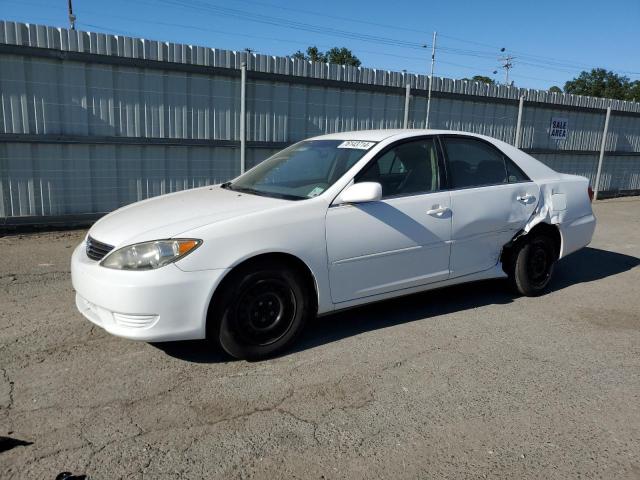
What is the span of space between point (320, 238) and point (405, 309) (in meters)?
1.52

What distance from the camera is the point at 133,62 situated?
793cm

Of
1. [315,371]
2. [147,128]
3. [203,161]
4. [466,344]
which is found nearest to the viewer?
[315,371]

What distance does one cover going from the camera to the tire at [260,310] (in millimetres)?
3604

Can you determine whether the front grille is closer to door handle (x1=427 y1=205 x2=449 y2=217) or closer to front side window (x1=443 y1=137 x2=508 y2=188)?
door handle (x1=427 y1=205 x2=449 y2=217)

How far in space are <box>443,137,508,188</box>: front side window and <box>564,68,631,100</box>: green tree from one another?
2636 inches

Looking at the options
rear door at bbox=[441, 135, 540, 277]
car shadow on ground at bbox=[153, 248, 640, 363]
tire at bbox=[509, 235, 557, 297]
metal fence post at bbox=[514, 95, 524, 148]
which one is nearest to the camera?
car shadow on ground at bbox=[153, 248, 640, 363]

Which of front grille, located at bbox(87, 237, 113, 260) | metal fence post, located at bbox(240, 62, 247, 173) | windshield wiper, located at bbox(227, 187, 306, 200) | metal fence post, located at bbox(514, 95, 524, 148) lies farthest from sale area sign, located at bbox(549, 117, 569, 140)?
front grille, located at bbox(87, 237, 113, 260)

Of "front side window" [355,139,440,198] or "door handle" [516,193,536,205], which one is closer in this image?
"front side window" [355,139,440,198]

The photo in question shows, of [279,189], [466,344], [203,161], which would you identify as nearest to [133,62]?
[203,161]

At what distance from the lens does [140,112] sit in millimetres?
8156

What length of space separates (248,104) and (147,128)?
5.67 feet

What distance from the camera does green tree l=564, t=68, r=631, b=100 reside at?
63188 mm

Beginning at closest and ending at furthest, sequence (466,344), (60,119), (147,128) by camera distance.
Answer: (466,344) → (60,119) → (147,128)

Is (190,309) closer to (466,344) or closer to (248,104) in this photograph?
(466,344)
